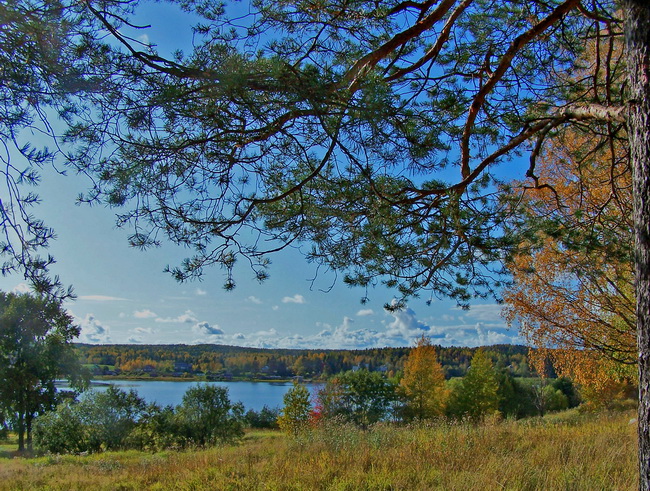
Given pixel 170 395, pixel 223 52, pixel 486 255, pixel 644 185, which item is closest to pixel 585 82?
pixel 486 255

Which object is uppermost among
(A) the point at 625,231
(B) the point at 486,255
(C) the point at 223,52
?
(C) the point at 223,52

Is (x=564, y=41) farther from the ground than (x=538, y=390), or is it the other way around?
(x=564, y=41)

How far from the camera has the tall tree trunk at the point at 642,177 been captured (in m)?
1.94

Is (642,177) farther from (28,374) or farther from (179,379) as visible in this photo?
(179,379)

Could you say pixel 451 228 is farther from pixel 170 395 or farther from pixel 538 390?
pixel 538 390

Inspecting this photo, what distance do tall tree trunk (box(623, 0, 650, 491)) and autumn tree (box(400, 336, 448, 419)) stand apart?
2674 cm

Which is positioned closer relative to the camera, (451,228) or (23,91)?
(23,91)

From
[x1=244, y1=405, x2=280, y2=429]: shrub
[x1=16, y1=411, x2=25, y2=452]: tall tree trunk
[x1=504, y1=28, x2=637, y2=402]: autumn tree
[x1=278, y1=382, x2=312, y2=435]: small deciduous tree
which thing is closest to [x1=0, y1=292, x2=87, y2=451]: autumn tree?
[x1=16, y1=411, x2=25, y2=452]: tall tree trunk

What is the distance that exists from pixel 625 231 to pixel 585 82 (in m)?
1.67

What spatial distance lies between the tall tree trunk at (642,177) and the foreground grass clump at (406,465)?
241cm

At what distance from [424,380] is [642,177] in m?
28.4

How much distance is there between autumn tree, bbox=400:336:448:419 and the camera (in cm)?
2791

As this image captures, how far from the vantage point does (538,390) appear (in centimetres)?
2970

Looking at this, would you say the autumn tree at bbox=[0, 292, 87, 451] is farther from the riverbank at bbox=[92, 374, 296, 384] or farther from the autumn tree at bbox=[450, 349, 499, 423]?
the autumn tree at bbox=[450, 349, 499, 423]
